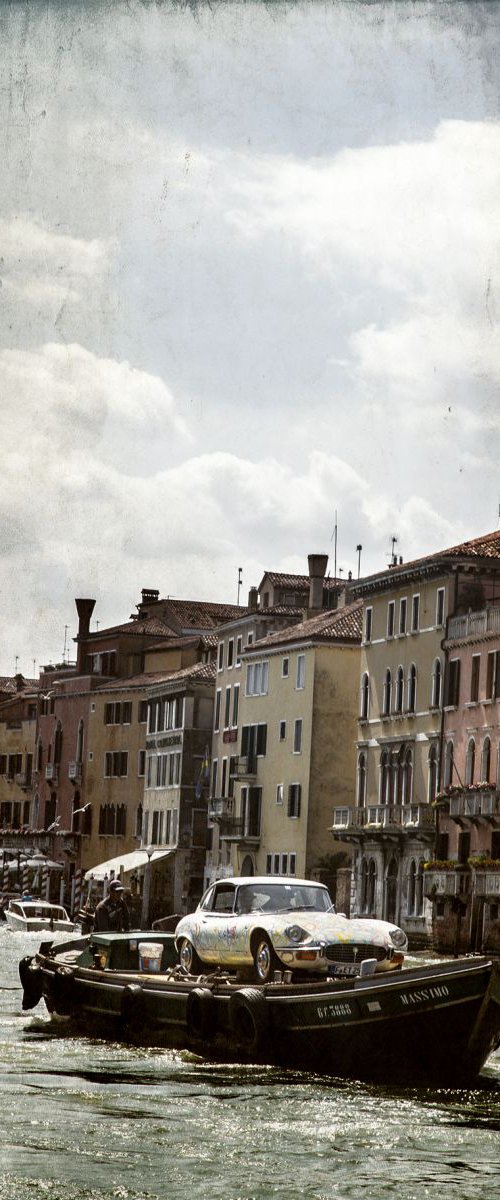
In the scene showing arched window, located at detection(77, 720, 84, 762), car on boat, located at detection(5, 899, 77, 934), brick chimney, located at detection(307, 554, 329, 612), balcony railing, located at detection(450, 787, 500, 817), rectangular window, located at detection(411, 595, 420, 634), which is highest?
brick chimney, located at detection(307, 554, 329, 612)

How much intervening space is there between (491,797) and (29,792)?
55667 mm

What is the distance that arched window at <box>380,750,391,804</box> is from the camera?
68.8m

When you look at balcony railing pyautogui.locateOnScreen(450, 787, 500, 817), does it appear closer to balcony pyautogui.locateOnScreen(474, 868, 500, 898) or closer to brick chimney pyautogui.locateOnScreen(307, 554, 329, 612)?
balcony pyautogui.locateOnScreen(474, 868, 500, 898)

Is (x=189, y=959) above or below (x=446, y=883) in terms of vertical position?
below

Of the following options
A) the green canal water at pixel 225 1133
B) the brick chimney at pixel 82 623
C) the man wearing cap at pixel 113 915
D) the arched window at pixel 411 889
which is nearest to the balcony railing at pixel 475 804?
the arched window at pixel 411 889

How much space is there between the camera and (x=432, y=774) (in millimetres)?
65250

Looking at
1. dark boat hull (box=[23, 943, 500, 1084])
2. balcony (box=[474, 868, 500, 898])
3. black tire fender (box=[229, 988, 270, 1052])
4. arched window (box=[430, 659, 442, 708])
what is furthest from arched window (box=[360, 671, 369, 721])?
black tire fender (box=[229, 988, 270, 1052])

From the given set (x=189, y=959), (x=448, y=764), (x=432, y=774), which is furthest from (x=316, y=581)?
(x=189, y=959)

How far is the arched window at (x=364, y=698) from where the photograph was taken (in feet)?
234

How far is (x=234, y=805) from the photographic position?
266ft

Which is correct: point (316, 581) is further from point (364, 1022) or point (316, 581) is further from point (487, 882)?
point (364, 1022)

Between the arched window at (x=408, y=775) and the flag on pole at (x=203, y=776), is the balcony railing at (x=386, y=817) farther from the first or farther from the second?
the flag on pole at (x=203, y=776)

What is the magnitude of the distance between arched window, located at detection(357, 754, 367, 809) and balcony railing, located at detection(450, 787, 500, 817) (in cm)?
890

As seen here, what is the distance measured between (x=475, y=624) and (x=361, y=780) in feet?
34.6
